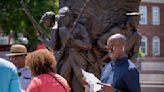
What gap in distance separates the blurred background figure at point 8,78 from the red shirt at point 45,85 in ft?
2.09

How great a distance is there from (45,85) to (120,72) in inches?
31.7

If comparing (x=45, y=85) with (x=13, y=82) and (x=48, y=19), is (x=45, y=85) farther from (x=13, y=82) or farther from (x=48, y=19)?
(x=48, y=19)

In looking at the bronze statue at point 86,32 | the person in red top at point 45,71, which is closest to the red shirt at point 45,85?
the person in red top at point 45,71

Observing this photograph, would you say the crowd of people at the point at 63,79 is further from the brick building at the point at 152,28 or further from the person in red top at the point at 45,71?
the brick building at the point at 152,28

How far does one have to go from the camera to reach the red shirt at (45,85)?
18.0 feet

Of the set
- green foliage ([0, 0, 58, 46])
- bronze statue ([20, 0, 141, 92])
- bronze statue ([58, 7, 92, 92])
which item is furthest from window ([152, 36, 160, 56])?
bronze statue ([58, 7, 92, 92])

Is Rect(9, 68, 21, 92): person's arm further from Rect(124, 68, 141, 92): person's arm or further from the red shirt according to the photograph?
Rect(124, 68, 141, 92): person's arm

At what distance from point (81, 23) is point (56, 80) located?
16.0 ft

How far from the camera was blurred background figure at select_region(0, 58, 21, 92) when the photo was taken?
4.73 metres

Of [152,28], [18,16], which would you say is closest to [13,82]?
[18,16]

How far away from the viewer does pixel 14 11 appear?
979 inches

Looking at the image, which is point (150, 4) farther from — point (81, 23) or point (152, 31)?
point (81, 23)

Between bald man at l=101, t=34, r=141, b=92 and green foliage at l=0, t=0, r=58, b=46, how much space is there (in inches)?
722

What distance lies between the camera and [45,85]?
5.51m
